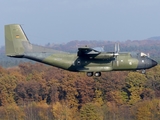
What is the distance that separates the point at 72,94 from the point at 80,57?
4140 cm

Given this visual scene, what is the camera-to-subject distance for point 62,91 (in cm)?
8519

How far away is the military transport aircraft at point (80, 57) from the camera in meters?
41.7

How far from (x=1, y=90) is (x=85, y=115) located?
2408 cm

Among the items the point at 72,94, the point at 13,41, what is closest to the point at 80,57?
the point at 13,41

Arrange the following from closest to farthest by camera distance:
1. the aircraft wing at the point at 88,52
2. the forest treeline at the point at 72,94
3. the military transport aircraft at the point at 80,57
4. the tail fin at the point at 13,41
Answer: the aircraft wing at the point at 88,52
the military transport aircraft at the point at 80,57
the tail fin at the point at 13,41
the forest treeline at the point at 72,94

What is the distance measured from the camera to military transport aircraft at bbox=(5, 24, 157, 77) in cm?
4169

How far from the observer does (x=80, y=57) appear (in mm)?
42125

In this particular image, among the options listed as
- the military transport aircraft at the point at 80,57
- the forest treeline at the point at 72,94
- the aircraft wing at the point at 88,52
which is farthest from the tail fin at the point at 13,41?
the forest treeline at the point at 72,94

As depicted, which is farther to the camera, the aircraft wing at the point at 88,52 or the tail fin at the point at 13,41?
the tail fin at the point at 13,41

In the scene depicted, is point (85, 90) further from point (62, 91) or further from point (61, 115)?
point (61, 115)

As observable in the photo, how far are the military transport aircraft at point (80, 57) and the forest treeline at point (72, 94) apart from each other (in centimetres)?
2711

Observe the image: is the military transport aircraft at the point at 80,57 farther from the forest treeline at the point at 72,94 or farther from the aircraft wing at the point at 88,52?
the forest treeline at the point at 72,94

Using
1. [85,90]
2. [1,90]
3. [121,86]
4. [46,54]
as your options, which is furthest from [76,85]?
[46,54]

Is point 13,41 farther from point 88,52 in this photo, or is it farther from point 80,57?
point 88,52
